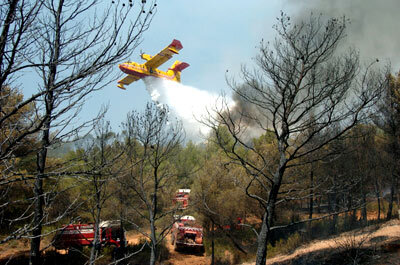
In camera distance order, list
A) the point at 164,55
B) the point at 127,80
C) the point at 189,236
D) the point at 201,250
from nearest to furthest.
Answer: the point at 189,236 → the point at 201,250 → the point at 164,55 → the point at 127,80

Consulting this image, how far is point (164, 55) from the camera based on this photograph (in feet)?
160

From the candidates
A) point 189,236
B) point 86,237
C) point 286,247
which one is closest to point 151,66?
point 189,236

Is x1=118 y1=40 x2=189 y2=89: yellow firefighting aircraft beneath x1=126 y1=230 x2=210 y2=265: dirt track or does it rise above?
above

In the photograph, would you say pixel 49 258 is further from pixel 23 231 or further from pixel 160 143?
pixel 23 231

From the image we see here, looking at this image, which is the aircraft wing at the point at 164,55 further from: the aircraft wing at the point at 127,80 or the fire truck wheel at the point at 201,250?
the fire truck wheel at the point at 201,250

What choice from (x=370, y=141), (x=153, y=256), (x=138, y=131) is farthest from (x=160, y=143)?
(x=370, y=141)

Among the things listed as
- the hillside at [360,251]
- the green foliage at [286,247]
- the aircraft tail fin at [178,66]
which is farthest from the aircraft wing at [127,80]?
the hillside at [360,251]

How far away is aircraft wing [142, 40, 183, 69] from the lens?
46.9 m

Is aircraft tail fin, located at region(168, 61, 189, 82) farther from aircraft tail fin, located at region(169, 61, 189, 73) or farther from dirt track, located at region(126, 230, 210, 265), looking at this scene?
dirt track, located at region(126, 230, 210, 265)

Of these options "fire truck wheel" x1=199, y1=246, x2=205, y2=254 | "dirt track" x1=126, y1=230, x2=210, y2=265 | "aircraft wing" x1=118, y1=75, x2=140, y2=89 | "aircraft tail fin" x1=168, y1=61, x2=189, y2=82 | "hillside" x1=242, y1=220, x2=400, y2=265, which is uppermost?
"aircraft tail fin" x1=168, y1=61, x2=189, y2=82

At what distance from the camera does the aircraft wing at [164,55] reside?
4688cm

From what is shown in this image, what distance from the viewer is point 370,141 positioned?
2028 centimetres

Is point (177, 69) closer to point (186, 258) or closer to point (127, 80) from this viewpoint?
point (127, 80)

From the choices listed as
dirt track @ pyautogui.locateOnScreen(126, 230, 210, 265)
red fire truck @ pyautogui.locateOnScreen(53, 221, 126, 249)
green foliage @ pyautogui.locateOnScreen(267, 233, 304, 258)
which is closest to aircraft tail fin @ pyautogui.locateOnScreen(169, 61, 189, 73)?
dirt track @ pyautogui.locateOnScreen(126, 230, 210, 265)
